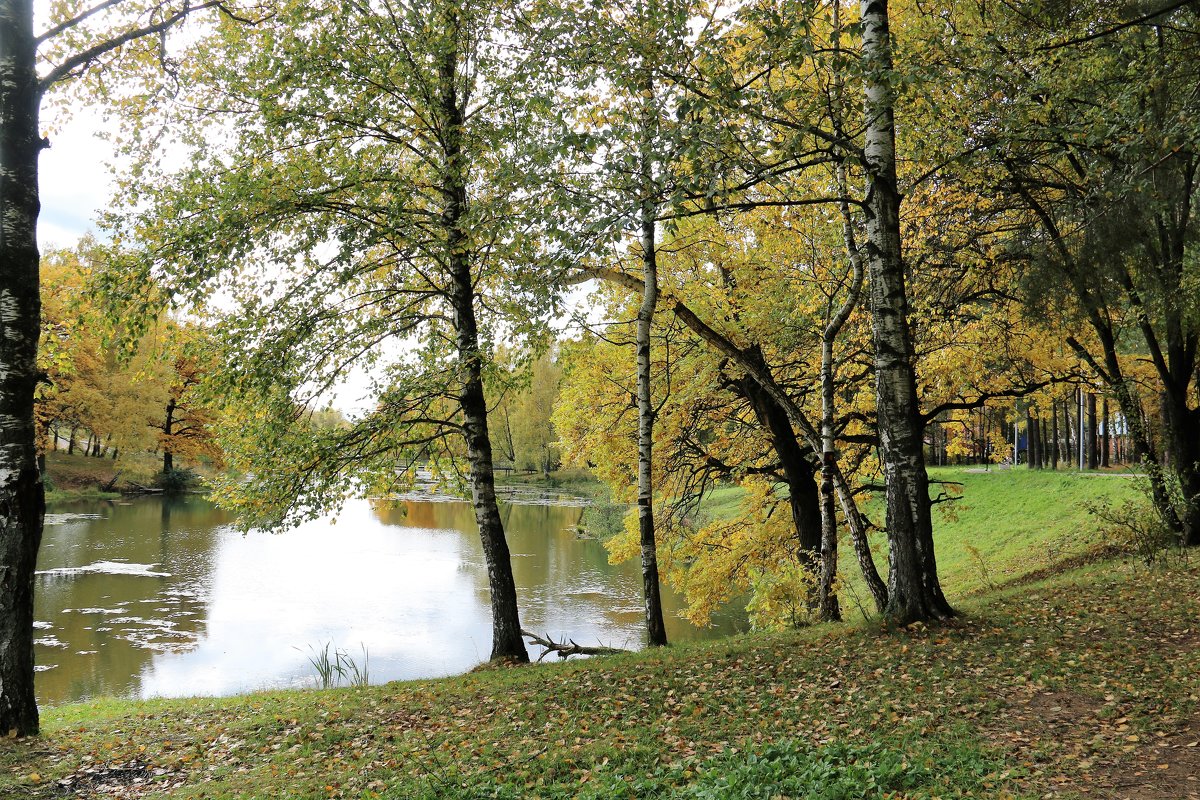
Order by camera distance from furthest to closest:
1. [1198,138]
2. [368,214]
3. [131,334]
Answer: [368,214], [131,334], [1198,138]

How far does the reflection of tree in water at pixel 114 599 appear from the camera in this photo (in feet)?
42.4

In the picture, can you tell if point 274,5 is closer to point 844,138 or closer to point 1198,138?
point 844,138

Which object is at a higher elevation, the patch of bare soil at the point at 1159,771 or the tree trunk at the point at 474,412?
the tree trunk at the point at 474,412

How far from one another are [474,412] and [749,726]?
5.58m

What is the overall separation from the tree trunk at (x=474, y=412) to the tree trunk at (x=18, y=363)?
159 inches

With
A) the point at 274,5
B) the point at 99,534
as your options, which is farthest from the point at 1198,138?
the point at 99,534

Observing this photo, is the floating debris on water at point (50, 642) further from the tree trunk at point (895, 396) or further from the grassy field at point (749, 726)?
the tree trunk at point (895, 396)

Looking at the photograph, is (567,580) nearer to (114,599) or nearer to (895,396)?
(114,599)

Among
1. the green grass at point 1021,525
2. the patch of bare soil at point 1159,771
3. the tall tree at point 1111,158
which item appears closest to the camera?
the patch of bare soil at point 1159,771

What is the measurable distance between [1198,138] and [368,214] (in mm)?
8189

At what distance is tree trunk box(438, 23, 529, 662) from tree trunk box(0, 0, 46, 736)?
4039 millimetres

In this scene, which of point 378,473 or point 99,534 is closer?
point 378,473

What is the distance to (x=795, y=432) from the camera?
512 inches

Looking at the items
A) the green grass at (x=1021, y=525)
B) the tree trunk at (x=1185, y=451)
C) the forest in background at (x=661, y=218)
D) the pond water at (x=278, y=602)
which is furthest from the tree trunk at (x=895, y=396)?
the green grass at (x=1021, y=525)
